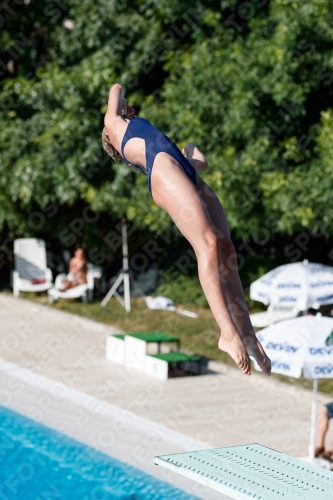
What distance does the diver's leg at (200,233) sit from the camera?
4348 millimetres

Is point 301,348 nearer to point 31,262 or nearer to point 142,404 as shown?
point 142,404

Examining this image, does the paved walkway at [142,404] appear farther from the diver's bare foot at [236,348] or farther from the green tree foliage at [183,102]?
the diver's bare foot at [236,348]

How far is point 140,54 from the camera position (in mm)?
16016

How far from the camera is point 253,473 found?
4.62 metres

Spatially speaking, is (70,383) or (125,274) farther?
(125,274)

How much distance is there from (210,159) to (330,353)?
6.34 meters

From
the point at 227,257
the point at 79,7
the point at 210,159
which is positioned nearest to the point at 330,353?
the point at 227,257

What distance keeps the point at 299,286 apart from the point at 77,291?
268 inches

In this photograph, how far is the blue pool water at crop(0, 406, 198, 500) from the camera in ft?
26.9

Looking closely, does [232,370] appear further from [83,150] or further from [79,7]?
[79,7]

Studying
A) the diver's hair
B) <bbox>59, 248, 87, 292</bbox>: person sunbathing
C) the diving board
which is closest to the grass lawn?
<bbox>59, 248, 87, 292</bbox>: person sunbathing

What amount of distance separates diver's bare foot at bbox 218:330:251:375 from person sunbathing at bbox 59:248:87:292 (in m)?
12.7

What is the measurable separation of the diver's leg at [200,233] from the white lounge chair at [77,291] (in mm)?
12248

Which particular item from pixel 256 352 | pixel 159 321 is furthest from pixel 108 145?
pixel 159 321
